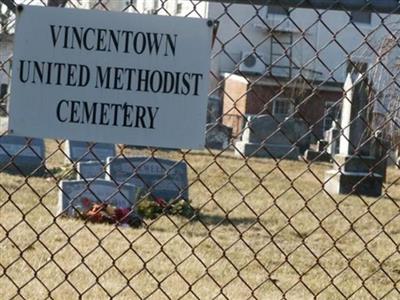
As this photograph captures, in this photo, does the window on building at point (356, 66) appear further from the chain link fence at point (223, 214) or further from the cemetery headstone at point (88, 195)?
the cemetery headstone at point (88, 195)

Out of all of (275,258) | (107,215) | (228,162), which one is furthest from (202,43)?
(228,162)

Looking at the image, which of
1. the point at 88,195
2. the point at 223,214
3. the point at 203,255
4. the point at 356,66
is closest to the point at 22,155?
the point at 223,214

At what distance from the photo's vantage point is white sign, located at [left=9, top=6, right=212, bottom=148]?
3195mm

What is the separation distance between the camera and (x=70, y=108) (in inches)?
128

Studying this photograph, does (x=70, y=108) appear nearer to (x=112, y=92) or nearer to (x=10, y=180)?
(x=112, y=92)

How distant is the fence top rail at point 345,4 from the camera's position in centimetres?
348

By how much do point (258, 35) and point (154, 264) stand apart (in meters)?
26.2

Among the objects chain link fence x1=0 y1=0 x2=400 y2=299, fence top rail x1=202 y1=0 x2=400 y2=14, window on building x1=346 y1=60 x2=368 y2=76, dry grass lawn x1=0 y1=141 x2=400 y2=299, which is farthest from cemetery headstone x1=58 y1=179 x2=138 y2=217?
fence top rail x1=202 y1=0 x2=400 y2=14

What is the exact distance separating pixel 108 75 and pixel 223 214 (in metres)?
7.13

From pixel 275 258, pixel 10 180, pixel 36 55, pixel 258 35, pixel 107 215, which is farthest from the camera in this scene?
pixel 258 35

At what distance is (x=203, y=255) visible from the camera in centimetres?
734

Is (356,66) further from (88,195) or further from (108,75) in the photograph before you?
(88,195)

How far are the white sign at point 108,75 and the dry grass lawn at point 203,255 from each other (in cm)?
70

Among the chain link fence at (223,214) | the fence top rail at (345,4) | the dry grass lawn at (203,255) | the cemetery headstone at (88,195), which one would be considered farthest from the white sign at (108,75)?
the cemetery headstone at (88,195)
